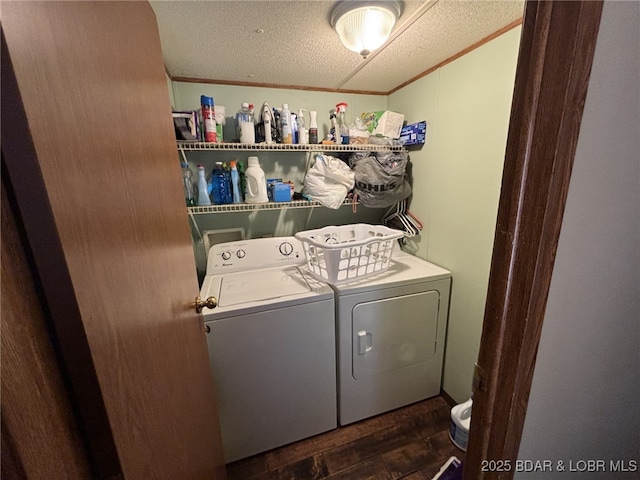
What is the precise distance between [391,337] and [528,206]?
1.33 meters

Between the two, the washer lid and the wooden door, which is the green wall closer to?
the washer lid

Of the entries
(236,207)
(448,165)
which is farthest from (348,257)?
(448,165)

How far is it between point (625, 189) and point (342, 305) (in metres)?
1.18

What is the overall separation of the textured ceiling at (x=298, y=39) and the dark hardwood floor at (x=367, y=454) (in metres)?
2.32

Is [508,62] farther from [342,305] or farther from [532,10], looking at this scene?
[342,305]

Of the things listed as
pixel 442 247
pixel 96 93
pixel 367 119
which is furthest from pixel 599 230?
pixel 367 119

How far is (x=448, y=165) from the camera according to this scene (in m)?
1.69

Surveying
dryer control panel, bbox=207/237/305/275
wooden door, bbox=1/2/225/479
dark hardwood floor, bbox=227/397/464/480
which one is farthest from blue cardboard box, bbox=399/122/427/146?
dark hardwood floor, bbox=227/397/464/480

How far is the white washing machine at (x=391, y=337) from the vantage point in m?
1.54

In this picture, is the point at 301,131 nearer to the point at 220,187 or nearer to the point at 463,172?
the point at 220,187

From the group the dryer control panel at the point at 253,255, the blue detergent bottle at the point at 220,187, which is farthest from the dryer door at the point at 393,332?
the blue detergent bottle at the point at 220,187

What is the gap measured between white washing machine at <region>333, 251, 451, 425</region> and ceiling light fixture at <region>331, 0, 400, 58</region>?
1.23 meters

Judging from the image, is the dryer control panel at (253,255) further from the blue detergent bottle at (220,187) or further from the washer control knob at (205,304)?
the washer control knob at (205,304)

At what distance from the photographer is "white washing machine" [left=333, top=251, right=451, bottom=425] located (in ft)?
5.07
